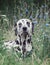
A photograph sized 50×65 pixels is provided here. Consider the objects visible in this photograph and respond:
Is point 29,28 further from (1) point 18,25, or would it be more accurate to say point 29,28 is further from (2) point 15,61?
(2) point 15,61

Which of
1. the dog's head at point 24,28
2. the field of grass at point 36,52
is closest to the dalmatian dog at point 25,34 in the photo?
the dog's head at point 24,28

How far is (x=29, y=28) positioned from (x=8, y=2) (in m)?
5.25

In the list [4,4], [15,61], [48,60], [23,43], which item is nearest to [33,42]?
[23,43]

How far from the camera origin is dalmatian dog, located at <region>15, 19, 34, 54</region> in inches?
281

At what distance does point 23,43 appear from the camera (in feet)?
23.8

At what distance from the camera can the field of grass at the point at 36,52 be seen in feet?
19.4

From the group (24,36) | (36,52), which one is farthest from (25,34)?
(36,52)

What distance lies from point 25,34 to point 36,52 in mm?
489

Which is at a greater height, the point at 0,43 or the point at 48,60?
the point at 0,43

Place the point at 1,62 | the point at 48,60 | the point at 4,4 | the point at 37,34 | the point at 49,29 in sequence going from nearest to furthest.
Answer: the point at 1,62 → the point at 48,60 → the point at 49,29 → the point at 37,34 → the point at 4,4

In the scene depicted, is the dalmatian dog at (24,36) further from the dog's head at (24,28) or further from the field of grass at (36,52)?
the field of grass at (36,52)

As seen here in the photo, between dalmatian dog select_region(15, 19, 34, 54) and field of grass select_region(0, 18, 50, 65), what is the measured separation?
0.42 ft

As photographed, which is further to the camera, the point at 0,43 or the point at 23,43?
the point at 23,43

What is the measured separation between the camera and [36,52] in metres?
6.82
